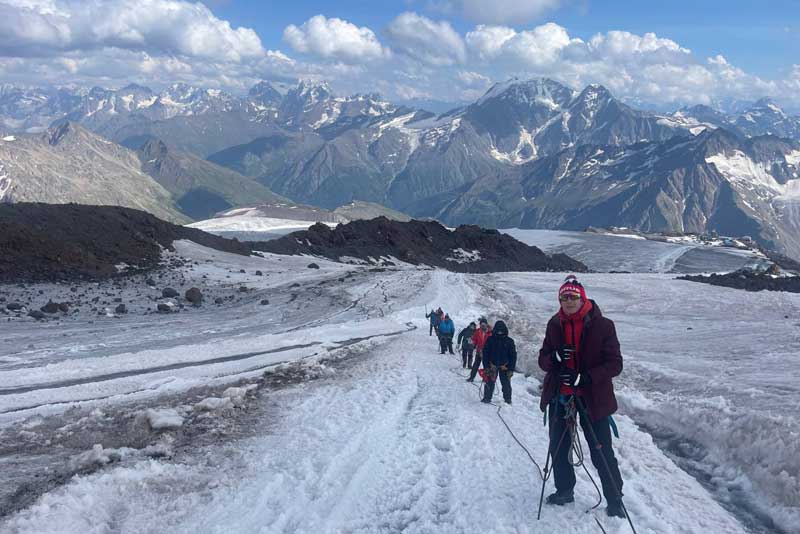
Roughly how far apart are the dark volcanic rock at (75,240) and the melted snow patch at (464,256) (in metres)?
38.0

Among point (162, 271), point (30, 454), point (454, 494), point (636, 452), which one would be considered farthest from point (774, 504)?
point (162, 271)

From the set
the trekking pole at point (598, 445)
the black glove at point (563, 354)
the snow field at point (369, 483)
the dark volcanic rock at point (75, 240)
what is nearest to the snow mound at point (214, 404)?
the snow field at point (369, 483)

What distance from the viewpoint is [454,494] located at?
7.88m

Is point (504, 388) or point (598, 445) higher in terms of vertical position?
point (598, 445)

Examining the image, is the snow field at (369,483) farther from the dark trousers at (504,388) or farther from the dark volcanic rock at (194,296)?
the dark volcanic rock at (194,296)

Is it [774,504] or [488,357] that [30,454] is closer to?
[488,357]

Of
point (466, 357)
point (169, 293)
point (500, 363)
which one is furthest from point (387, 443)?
point (169, 293)

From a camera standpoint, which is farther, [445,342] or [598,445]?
[445,342]

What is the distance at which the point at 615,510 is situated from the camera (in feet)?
23.7

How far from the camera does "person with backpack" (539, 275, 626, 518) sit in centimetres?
683

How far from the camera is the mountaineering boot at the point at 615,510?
720 centimetres

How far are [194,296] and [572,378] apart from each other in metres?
28.3

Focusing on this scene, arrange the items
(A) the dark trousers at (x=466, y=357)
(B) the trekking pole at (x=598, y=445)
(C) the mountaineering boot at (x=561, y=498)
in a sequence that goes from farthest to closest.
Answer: (A) the dark trousers at (x=466, y=357) < (C) the mountaineering boot at (x=561, y=498) < (B) the trekking pole at (x=598, y=445)

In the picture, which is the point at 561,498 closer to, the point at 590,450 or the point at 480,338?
the point at 590,450
